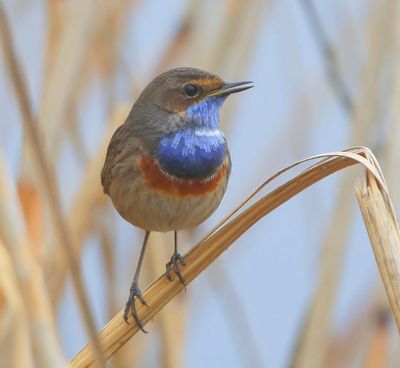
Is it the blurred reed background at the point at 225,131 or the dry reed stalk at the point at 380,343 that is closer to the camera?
the blurred reed background at the point at 225,131

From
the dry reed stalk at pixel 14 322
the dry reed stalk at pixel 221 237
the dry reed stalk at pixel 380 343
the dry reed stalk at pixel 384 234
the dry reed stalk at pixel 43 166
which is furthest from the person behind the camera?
the dry reed stalk at pixel 380 343

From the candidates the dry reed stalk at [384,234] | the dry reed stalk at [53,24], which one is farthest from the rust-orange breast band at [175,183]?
the dry reed stalk at [384,234]

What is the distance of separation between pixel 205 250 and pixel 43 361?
0.47 metres

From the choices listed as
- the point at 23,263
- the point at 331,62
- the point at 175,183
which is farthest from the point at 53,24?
the point at 23,263

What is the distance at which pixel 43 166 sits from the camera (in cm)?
164

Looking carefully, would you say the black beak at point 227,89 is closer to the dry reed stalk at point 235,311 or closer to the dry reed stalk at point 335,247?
the dry reed stalk at point 335,247

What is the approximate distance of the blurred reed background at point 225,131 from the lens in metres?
2.75

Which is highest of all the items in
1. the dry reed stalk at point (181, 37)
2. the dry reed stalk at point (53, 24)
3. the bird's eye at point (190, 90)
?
the dry reed stalk at point (53, 24)

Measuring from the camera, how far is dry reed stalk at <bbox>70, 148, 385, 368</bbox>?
1.90 m

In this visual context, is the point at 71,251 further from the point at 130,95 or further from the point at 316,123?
the point at 316,123

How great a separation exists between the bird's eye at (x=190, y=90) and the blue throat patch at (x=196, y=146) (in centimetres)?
4

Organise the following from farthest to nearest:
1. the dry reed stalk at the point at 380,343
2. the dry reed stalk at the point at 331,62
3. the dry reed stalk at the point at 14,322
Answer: the dry reed stalk at the point at 331,62 < the dry reed stalk at the point at 380,343 < the dry reed stalk at the point at 14,322

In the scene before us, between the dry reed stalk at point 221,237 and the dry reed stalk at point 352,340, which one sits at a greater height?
the dry reed stalk at point 221,237

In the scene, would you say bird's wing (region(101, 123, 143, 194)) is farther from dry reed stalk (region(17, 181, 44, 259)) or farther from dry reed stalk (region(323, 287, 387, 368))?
dry reed stalk (region(323, 287, 387, 368))
